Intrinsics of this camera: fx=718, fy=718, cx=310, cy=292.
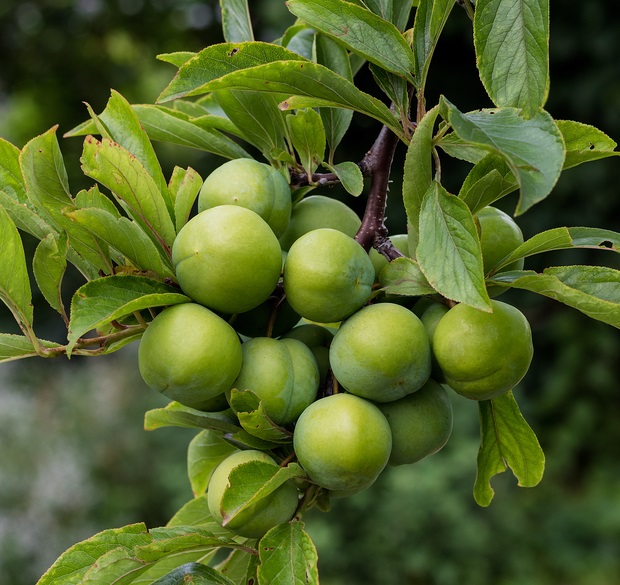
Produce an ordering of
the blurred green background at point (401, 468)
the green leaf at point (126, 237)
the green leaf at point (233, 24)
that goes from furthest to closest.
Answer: the blurred green background at point (401, 468)
the green leaf at point (233, 24)
the green leaf at point (126, 237)

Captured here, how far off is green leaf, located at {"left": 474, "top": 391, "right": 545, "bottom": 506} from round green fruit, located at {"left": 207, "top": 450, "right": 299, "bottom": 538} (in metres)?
0.21

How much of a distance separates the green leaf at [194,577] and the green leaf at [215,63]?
0.42m

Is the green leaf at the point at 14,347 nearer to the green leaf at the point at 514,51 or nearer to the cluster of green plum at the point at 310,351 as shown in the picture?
the cluster of green plum at the point at 310,351

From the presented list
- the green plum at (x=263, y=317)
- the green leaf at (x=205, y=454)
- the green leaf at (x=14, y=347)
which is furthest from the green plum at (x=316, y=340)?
the green leaf at (x=14, y=347)

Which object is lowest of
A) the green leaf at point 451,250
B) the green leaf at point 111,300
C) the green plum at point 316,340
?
the green plum at point 316,340

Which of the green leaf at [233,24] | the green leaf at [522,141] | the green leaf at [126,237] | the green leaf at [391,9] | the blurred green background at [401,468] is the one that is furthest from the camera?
the blurred green background at [401,468]

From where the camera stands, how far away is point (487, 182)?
0.62 metres

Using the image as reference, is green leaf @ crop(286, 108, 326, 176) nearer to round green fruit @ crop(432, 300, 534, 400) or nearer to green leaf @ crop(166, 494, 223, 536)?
round green fruit @ crop(432, 300, 534, 400)

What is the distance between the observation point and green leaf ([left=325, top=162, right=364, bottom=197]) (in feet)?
2.16

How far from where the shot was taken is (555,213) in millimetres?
3848

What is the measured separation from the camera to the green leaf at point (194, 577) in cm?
65

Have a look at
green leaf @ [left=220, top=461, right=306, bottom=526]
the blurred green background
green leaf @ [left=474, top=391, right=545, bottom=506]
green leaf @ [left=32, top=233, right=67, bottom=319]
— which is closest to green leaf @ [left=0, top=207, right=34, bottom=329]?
green leaf @ [left=32, top=233, right=67, bottom=319]

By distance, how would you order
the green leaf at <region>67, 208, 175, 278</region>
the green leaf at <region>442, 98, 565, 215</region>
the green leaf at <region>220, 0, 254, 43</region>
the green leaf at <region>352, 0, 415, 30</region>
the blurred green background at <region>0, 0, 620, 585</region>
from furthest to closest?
the blurred green background at <region>0, 0, 620, 585</region>, the green leaf at <region>220, 0, 254, 43</region>, the green leaf at <region>352, 0, 415, 30</region>, the green leaf at <region>67, 208, 175, 278</region>, the green leaf at <region>442, 98, 565, 215</region>

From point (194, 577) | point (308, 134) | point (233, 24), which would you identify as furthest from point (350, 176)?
point (194, 577)
